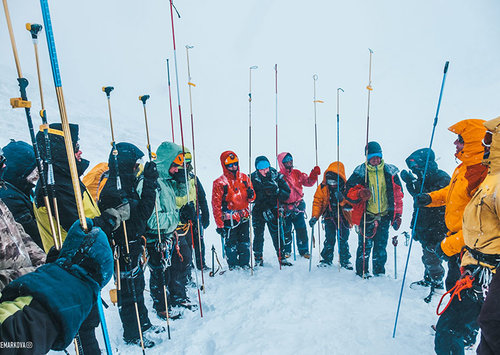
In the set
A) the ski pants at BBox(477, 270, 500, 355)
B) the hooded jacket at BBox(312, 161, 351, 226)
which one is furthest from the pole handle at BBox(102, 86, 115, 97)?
the hooded jacket at BBox(312, 161, 351, 226)

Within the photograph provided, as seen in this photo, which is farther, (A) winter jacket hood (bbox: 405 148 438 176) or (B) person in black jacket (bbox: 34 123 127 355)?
(A) winter jacket hood (bbox: 405 148 438 176)

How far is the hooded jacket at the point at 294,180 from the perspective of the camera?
18.7 feet

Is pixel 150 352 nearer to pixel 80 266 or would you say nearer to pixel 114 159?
pixel 114 159

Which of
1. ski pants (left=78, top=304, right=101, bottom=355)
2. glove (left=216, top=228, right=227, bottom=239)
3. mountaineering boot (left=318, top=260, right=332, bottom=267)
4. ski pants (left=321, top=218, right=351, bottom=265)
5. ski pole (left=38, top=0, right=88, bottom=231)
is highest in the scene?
ski pole (left=38, top=0, right=88, bottom=231)

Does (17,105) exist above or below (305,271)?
above

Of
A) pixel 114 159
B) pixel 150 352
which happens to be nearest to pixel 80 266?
pixel 114 159

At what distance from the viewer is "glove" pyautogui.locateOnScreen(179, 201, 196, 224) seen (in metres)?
4.27

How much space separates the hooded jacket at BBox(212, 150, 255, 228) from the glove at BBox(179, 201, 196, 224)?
0.85m

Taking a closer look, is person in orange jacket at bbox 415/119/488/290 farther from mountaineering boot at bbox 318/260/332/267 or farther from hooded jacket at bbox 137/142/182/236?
hooded jacket at bbox 137/142/182/236

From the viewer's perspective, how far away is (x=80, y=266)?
1.21 m

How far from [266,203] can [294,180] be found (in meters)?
0.81

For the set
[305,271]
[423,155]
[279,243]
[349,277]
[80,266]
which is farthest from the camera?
[279,243]

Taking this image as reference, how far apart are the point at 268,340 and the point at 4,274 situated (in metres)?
2.87

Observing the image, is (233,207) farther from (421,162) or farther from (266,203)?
(421,162)
